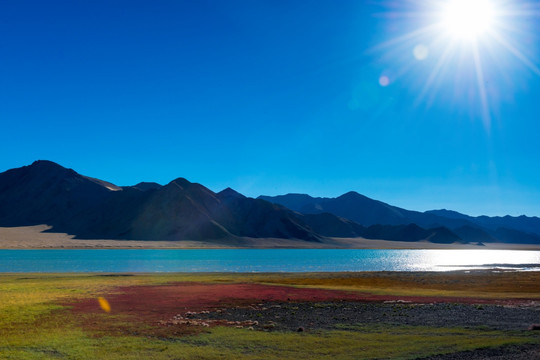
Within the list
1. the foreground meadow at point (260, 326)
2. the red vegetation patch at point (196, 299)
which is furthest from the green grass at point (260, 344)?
the red vegetation patch at point (196, 299)

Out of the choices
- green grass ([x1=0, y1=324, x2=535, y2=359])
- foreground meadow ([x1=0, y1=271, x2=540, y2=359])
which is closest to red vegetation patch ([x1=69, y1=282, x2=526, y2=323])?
foreground meadow ([x1=0, y1=271, x2=540, y2=359])

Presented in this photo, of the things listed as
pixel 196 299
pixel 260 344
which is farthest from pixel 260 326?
pixel 196 299

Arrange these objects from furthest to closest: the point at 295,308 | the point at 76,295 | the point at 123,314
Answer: the point at 76,295
the point at 295,308
the point at 123,314

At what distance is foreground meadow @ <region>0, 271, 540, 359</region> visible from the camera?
884 inches

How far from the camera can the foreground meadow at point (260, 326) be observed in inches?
884

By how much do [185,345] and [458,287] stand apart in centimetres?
5609

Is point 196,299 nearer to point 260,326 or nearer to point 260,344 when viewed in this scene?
point 260,326

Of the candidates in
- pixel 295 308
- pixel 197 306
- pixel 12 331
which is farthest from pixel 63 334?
pixel 295 308

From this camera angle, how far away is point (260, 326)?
3022 cm

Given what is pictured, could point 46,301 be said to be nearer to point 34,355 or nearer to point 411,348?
point 34,355

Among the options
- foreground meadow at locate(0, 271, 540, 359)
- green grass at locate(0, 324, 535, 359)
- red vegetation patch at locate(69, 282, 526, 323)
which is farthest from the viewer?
red vegetation patch at locate(69, 282, 526, 323)

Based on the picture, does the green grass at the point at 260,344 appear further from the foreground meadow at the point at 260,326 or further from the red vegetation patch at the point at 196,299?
the red vegetation patch at the point at 196,299

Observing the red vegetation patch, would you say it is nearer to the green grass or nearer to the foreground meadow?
the foreground meadow

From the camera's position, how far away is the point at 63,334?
26.5 meters
